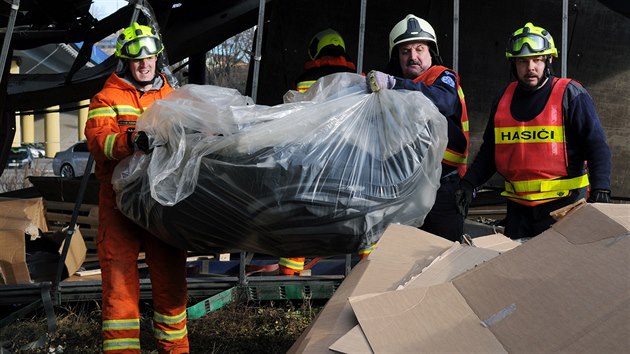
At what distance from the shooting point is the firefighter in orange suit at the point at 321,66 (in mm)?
4949

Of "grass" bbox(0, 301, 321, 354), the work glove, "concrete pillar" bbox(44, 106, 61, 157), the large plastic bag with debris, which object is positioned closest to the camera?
the large plastic bag with debris

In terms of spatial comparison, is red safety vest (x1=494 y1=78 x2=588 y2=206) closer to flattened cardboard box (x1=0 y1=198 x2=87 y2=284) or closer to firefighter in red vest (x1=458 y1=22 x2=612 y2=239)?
firefighter in red vest (x1=458 y1=22 x2=612 y2=239)

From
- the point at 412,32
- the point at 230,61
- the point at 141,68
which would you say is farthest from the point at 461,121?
the point at 230,61

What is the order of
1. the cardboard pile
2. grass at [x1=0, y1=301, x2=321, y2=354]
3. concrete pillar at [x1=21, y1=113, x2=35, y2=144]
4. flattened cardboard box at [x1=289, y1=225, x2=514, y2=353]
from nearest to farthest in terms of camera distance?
the cardboard pile, flattened cardboard box at [x1=289, y1=225, x2=514, y2=353], grass at [x1=0, y1=301, x2=321, y2=354], concrete pillar at [x1=21, y1=113, x2=35, y2=144]

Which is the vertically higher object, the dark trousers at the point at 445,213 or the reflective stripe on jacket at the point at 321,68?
the reflective stripe on jacket at the point at 321,68

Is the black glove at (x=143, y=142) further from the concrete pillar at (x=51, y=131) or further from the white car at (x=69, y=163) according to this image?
the concrete pillar at (x=51, y=131)

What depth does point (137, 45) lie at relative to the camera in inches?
134

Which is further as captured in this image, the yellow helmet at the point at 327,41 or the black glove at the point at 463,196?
the yellow helmet at the point at 327,41

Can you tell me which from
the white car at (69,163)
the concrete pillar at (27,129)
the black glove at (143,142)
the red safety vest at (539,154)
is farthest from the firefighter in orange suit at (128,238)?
the concrete pillar at (27,129)

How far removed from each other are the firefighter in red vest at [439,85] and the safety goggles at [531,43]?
0.29 meters

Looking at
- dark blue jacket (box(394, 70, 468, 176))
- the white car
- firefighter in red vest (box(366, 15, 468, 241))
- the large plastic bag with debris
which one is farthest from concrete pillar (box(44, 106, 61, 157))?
the large plastic bag with debris

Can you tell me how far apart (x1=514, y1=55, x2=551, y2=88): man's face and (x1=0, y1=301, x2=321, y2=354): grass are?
174cm

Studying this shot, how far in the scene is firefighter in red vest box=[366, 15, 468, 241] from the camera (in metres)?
3.55

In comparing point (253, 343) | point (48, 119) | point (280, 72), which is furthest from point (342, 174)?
point (48, 119)
